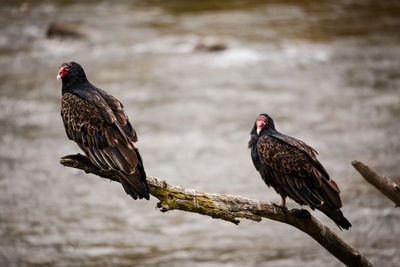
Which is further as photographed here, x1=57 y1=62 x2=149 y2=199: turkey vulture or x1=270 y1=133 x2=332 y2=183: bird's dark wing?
x1=270 y1=133 x2=332 y2=183: bird's dark wing

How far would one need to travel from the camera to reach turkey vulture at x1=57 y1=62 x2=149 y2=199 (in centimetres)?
402

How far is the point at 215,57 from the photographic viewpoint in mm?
16125

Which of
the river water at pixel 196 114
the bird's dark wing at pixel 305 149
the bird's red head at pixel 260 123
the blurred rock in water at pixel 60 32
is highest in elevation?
the blurred rock in water at pixel 60 32

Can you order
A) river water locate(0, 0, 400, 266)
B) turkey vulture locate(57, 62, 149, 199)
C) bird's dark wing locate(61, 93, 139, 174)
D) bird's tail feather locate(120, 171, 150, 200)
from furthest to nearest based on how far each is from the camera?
1. river water locate(0, 0, 400, 266)
2. bird's dark wing locate(61, 93, 139, 174)
3. turkey vulture locate(57, 62, 149, 199)
4. bird's tail feather locate(120, 171, 150, 200)

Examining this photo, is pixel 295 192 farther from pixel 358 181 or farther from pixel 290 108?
pixel 290 108

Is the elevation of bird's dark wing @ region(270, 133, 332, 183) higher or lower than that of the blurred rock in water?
lower

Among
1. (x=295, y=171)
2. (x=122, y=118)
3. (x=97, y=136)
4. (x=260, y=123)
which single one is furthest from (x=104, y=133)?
(x=295, y=171)

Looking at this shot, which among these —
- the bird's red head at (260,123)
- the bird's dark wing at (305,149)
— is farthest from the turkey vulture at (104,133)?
the bird's dark wing at (305,149)

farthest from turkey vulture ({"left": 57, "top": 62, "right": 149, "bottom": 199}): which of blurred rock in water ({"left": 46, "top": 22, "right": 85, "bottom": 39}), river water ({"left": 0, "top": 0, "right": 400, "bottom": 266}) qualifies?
blurred rock in water ({"left": 46, "top": 22, "right": 85, "bottom": 39})

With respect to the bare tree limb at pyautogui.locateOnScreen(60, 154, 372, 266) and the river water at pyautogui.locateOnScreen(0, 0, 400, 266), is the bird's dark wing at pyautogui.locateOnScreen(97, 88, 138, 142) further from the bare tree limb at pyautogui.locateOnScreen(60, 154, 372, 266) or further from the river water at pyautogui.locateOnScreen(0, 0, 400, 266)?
the river water at pyautogui.locateOnScreen(0, 0, 400, 266)

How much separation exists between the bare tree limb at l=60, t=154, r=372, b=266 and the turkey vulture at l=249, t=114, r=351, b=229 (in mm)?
123

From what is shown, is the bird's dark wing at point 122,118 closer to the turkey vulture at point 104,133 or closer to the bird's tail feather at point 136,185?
the turkey vulture at point 104,133

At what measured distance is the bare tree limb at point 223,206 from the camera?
406cm

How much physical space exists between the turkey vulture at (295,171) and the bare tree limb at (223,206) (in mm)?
123
